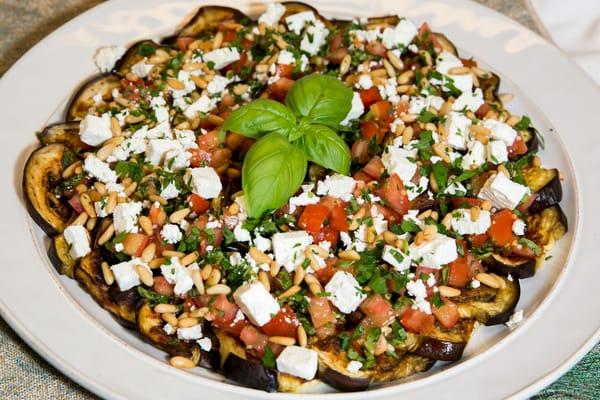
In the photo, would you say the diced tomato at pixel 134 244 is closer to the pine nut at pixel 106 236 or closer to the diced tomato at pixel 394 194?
the pine nut at pixel 106 236

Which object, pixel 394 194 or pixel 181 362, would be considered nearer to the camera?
pixel 181 362

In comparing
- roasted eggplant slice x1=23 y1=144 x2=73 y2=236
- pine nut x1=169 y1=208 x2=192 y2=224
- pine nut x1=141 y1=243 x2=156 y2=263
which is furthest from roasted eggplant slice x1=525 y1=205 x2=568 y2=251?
roasted eggplant slice x1=23 y1=144 x2=73 y2=236

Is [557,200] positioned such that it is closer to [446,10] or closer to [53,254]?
[446,10]

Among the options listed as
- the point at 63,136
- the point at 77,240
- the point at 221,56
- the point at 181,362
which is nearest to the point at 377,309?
the point at 181,362

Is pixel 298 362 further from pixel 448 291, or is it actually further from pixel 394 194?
pixel 394 194

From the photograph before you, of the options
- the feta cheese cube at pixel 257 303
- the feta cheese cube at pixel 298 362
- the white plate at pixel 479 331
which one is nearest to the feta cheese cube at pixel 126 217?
the white plate at pixel 479 331

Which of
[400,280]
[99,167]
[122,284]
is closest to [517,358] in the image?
[400,280]
